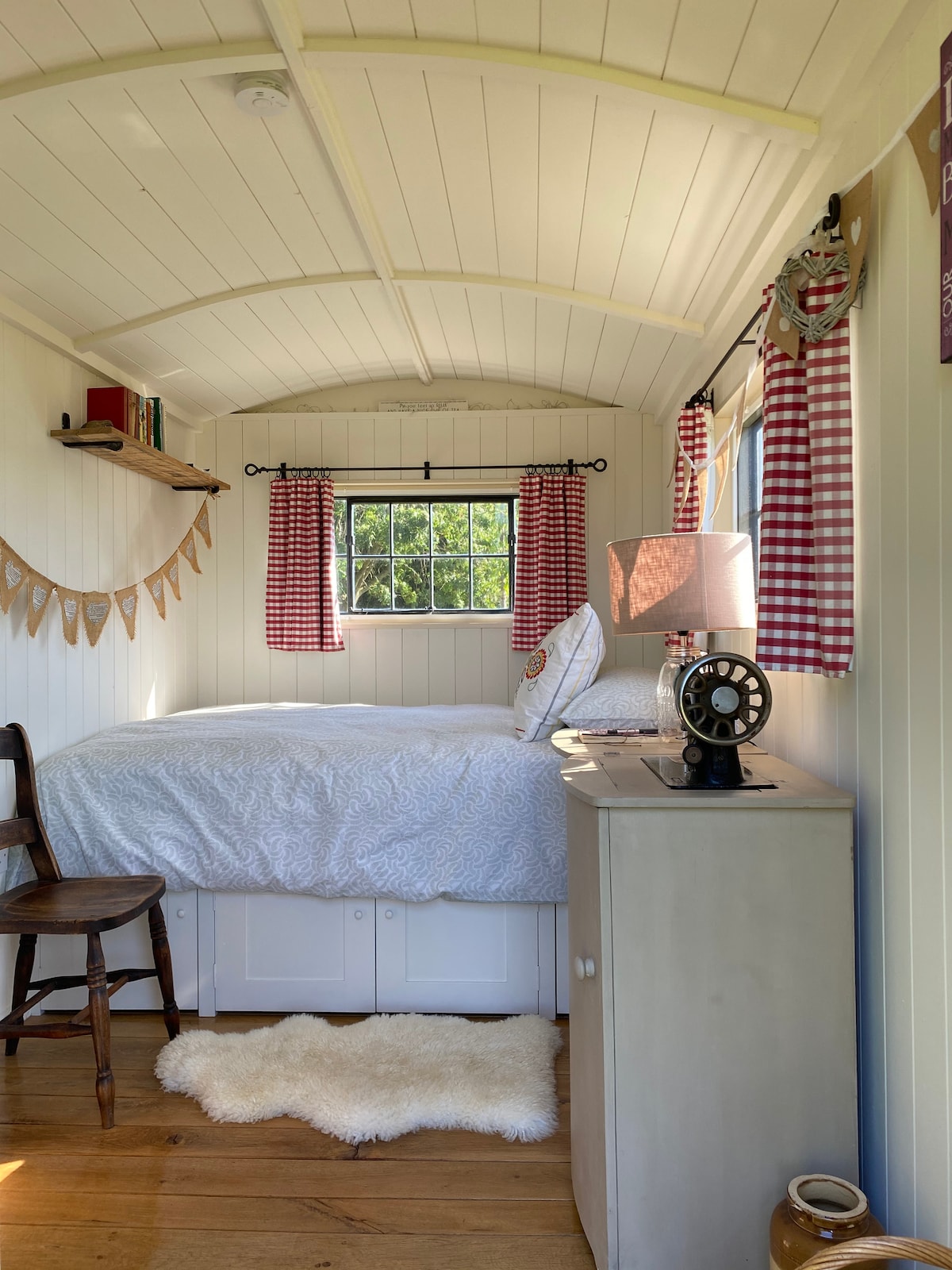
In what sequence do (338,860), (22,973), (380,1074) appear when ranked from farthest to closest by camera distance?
(338,860) → (22,973) → (380,1074)

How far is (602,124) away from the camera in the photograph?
1.92m

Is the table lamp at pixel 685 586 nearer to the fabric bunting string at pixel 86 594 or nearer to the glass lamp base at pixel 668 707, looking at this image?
the glass lamp base at pixel 668 707

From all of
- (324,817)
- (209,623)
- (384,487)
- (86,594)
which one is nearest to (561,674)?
(324,817)

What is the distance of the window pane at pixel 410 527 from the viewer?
4.31 meters

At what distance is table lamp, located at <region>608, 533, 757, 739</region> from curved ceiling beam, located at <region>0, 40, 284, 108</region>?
52.5 inches

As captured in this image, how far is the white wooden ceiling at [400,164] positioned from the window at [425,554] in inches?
40.9

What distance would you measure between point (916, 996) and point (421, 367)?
3347mm

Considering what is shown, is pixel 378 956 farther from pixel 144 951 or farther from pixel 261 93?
pixel 261 93

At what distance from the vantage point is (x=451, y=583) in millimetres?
4301

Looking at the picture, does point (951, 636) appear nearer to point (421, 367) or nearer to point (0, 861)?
point (0, 861)

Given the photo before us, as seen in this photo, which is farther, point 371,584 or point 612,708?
point 371,584

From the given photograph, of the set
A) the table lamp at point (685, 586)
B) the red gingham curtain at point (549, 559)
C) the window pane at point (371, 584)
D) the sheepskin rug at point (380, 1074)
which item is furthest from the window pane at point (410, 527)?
the sheepskin rug at point (380, 1074)

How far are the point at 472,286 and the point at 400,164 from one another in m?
0.72

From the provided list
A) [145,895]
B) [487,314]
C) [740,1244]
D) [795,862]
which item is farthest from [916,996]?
[487,314]
